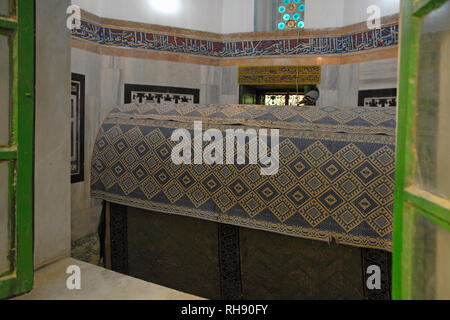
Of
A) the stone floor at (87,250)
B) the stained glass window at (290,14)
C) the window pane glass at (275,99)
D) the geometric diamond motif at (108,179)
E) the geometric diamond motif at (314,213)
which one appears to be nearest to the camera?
the geometric diamond motif at (314,213)

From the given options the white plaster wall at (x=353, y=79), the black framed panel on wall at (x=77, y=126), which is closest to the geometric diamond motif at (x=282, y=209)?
the white plaster wall at (x=353, y=79)

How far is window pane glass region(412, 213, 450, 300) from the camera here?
2.06 feet

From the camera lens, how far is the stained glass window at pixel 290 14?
411 centimetres

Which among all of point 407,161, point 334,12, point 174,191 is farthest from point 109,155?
point 334,12

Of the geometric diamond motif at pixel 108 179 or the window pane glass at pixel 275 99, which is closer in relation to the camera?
the geometric diamond motif at pixel 108 179

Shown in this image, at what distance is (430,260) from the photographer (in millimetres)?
680

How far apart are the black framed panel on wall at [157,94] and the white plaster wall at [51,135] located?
94.4 inches

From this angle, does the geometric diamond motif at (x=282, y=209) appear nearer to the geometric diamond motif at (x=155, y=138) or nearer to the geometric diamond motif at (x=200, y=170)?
the geometric diamond motif at (x=200, y=170)

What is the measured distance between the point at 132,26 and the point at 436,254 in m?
3.74

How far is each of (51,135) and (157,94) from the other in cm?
265

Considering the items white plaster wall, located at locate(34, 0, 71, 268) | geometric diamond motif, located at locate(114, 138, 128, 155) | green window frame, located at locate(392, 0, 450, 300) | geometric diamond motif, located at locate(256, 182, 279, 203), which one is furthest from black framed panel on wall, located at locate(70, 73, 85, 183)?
green window frame, located at locate(392, 0, 450, 300)

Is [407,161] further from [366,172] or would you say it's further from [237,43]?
[237,43]

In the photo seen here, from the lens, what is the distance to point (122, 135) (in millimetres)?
2301
